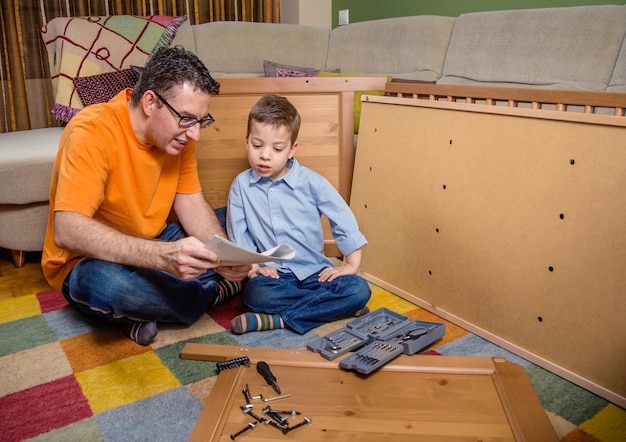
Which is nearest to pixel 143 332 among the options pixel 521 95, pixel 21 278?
pixel 21 278

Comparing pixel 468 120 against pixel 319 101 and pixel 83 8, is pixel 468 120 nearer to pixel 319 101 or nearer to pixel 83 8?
pixel 319 101

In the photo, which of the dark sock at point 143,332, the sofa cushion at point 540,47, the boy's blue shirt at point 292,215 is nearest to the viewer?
the dark sock at point 143,332

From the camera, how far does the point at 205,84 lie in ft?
4.70

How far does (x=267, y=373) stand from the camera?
4.19 feet

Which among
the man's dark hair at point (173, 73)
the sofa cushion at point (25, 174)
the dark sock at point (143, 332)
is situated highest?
the man's dark hair at point (173, 73)

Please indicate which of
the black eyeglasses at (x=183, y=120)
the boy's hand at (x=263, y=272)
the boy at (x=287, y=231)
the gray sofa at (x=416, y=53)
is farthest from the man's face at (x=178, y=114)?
the gray sofa at (x=416, y=53)

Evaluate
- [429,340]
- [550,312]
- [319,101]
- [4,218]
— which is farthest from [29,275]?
[550,312]

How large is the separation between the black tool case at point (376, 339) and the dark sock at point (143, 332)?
475mm

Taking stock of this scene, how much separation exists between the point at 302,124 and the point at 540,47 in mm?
1189

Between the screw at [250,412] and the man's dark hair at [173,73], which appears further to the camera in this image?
the man's dark hair at [173,73]

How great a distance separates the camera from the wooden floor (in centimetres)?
197

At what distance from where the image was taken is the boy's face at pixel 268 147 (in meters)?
1.63

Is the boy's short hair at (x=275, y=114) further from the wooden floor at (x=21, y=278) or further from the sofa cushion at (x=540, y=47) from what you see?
the sofa cushion at (x=540, y=47)

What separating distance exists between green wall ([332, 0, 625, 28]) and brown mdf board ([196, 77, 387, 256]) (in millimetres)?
1162
